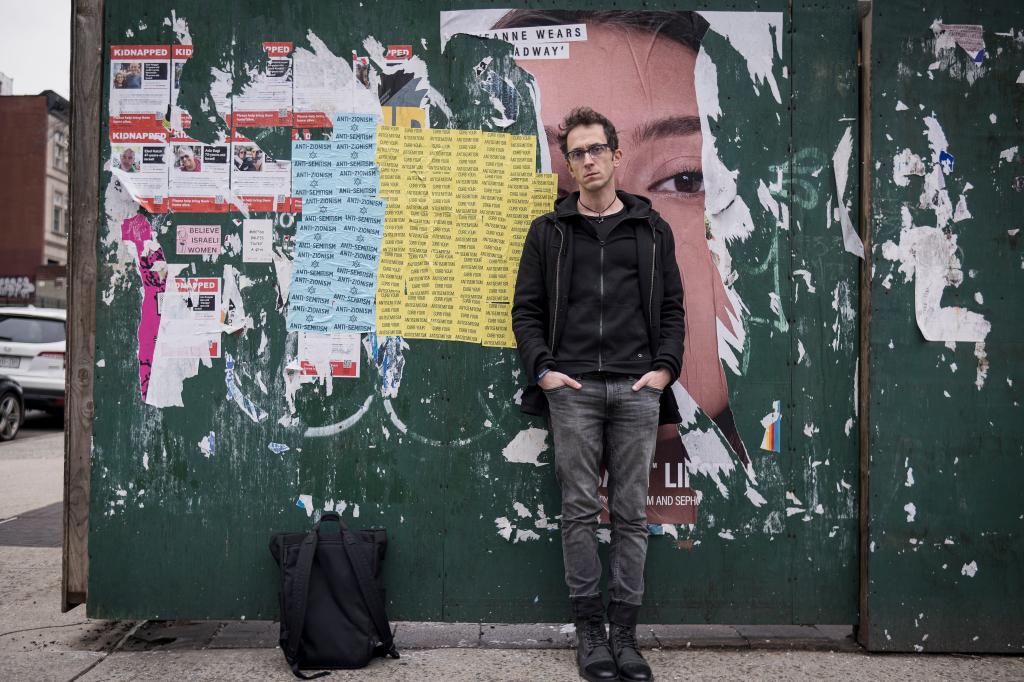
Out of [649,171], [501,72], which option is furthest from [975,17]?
[501,72]

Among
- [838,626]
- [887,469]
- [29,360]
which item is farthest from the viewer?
[29,360]

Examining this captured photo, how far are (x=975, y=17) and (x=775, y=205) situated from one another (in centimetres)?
125

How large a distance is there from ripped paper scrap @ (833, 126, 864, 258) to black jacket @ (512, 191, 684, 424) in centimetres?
87

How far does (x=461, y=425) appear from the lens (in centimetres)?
358

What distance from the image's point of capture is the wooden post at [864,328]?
3490 millimetres

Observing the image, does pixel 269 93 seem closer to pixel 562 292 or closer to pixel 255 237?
pixel 255 237

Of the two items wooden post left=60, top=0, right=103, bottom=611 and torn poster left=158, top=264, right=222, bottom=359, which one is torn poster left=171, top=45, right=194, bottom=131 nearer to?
wooden post left=60, top=0, right=103, bottom=611

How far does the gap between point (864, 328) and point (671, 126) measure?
4.30 feet

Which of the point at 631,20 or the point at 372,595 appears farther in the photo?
the point at 631,20

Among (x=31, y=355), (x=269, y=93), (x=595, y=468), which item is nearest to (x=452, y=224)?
(x=269, y=93)

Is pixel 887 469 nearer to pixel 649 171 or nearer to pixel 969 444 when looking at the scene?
pixel 969 444

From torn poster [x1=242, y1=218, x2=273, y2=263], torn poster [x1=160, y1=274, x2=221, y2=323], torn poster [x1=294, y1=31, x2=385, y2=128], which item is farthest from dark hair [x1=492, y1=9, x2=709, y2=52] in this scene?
torn poster [x1=160, y1=274, x2=221, y2=323]

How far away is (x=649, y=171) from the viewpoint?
3.57m

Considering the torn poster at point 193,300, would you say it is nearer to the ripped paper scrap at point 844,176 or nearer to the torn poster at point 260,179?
Result: the torn poster at point 260,179
